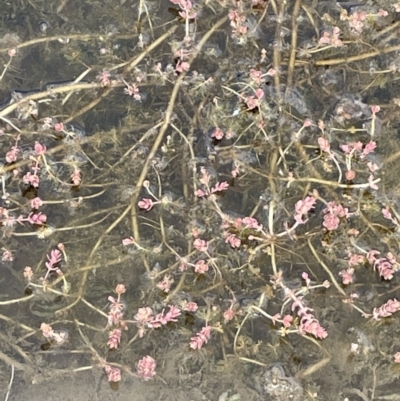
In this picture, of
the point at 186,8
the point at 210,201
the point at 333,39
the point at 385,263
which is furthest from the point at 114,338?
the point at 333,39

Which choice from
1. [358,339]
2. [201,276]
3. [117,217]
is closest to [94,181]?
[117,217]

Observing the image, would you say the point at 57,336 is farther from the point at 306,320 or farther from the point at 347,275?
the point at 347,275

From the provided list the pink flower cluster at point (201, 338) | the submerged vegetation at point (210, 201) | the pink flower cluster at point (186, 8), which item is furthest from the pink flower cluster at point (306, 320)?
the pink flower cluster at point (186, 8)

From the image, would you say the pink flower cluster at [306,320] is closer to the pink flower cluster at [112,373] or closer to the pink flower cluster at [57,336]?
the pink flower cluster at [112,373]

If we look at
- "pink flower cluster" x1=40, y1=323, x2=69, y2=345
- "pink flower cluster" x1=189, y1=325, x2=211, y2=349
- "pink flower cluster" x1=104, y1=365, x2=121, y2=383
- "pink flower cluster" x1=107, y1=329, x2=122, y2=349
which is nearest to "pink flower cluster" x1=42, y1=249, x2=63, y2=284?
"pink flower cluster" x1=40, y1=323, x2=69, y2=345

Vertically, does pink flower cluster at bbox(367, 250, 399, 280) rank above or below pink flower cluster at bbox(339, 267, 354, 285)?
above

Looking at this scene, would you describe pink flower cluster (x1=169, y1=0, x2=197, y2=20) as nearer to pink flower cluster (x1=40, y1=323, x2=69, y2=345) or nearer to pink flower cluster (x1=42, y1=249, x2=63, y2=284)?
pink flower cluster (x1=42, y1=249, x2=63, y2=284)
